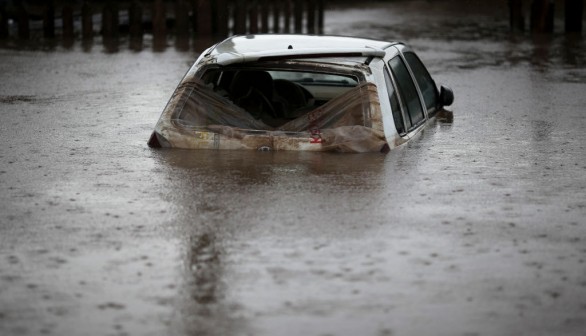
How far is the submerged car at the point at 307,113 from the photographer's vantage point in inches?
400

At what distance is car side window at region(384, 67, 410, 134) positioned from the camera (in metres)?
10.4

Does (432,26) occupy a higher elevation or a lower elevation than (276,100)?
lower

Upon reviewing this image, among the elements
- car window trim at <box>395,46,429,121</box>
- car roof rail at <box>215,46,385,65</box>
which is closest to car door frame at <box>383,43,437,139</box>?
car window trim at <box>395,46,429,121</box>

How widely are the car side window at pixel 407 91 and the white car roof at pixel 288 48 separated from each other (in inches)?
8.2

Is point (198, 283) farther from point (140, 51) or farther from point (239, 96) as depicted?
point (140, 51)

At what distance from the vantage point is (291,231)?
25.8ft

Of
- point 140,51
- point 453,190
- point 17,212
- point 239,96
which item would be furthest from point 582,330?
point 140,51

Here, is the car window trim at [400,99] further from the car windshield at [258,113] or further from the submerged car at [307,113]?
the car windshield at [258,113]

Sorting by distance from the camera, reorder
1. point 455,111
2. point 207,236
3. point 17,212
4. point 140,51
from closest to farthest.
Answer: point 207,236 < point 17,212 < point 455,111 < point 140,51

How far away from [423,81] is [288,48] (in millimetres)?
2127

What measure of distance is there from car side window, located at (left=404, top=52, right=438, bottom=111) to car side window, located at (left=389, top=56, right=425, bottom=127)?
0.28 meters

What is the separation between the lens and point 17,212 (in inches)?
334

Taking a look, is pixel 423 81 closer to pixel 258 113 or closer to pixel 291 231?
pixel 258 113

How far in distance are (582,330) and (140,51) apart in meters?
16.5
